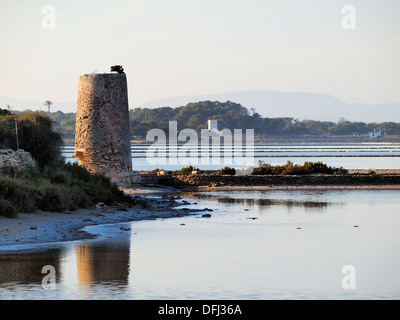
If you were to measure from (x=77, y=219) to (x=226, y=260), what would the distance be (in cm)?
574

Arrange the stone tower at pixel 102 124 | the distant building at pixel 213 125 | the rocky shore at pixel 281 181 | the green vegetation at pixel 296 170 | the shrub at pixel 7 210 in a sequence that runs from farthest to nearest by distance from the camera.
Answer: the distant building at pixel 213 125, the green vegetation at pixel 296 170, the rocky shore at pixel 281 181, the stone tower at pixel 102 124, the shrub at pixel 7 210

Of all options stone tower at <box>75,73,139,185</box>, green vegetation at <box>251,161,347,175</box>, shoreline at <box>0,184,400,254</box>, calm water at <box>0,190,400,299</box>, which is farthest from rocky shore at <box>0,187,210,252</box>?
green vegetation at <box>251,161,347,175</box>

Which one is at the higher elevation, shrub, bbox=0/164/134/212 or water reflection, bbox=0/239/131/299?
shrub, bbox=0/164/134/212

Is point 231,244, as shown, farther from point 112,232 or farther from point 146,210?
point 146,210

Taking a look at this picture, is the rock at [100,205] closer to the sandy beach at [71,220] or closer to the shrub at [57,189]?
the sandy beach at [71,220]

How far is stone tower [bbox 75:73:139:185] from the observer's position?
23.3 metres

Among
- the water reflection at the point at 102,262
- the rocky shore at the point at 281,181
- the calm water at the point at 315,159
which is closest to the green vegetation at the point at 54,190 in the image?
the water reflection at the point at 102,262

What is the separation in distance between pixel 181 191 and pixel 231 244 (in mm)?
13586

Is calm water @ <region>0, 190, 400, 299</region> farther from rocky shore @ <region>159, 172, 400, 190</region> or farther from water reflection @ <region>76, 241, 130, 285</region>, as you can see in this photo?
rocky shore @ <region>159, 172, 400, 190</region>

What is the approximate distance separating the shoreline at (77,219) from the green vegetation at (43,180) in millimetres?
319

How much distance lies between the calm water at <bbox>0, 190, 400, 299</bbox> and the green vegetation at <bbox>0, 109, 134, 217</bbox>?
74.0 inches

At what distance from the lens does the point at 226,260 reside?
38.1 feet

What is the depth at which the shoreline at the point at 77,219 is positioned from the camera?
1354 centimetres

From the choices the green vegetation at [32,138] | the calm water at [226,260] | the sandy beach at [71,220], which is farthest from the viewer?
the green vegetation at [32,138]
